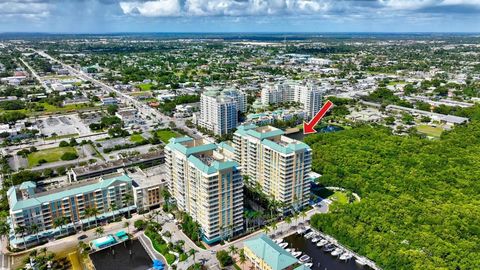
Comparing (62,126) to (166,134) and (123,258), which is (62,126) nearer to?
(166,134)

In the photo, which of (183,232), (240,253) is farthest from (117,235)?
(240,253)

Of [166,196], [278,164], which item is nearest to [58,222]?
[166,196]

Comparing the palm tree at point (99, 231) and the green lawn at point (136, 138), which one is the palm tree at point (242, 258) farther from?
the green lawn at point (136, 138)

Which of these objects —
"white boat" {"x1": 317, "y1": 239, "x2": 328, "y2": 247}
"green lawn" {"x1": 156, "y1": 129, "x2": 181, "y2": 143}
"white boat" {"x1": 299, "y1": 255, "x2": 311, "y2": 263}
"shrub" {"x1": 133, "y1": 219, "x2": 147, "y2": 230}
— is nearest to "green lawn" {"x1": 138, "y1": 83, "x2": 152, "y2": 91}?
"green lawn" {"x1": 156, "y1": 129, "x2": 181, "y2": 143}

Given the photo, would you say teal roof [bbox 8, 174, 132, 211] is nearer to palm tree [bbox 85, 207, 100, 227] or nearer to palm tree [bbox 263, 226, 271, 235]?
palm tree [bbox 85, 207, 100, 227]

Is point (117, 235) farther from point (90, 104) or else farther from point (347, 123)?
point (90, 104)

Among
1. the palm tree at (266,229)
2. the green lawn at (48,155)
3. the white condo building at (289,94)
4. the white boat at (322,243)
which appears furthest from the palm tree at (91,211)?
the white condo building at (289,94)

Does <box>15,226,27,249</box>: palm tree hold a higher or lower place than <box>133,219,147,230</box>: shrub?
higher
